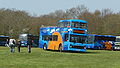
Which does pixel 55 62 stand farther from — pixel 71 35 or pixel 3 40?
pixel 3 40

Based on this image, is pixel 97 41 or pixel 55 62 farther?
pixel 97 41

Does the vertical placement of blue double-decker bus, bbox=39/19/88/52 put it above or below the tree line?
below

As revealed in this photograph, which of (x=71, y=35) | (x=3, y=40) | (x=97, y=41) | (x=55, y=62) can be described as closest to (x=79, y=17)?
(x=97, y=41)

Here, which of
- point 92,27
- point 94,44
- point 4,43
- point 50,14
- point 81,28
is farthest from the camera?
point 50,14

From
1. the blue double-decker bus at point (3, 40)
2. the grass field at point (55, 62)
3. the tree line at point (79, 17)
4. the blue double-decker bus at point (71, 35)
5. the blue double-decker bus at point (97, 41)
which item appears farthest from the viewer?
the tree line at point (79, 17)

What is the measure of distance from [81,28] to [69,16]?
3678 cm

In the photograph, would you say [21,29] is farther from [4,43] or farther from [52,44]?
[52,44]

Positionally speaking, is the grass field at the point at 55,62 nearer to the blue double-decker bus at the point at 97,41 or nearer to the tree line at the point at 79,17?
the blue double-decker bus at the point at 97,41

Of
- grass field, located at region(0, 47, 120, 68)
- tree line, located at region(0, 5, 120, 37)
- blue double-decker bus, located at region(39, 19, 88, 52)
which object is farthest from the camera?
tree line, located at region(0, 5, 120, 37)

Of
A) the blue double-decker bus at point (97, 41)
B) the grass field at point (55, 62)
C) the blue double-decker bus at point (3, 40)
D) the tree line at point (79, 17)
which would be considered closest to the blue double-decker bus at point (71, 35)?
the grass field at point (55, 62)

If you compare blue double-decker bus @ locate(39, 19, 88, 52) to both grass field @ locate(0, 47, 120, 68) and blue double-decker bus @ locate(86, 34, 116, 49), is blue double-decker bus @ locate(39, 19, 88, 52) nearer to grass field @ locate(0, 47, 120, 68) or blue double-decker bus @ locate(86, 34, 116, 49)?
grass field @ locate(0, 47, 120, 68)

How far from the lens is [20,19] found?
70500mm

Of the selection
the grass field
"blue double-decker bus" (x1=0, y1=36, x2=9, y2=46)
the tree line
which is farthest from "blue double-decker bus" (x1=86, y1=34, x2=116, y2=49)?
the grass field

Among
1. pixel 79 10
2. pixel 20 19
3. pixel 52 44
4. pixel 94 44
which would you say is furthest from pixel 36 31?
pixel 52 44
